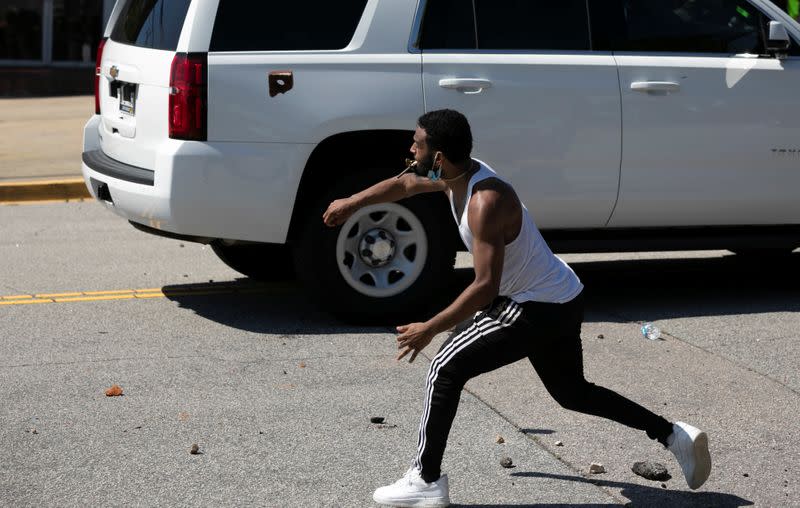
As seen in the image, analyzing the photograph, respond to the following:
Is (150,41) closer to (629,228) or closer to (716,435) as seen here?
(629,228)

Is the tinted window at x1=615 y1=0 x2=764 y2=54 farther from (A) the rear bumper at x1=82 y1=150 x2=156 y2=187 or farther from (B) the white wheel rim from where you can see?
(A) the rear bumper at x1=82 y1=150 x2=156 y2=187

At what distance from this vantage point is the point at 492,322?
15.6 feet

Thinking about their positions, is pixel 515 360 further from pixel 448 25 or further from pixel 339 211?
pixel 448 25

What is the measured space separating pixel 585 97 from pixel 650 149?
0.50m

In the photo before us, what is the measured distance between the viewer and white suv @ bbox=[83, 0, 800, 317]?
282 inches

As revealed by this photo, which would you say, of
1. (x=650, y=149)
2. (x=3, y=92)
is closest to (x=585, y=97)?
(x=650, y=149)

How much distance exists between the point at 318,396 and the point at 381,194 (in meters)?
1.34

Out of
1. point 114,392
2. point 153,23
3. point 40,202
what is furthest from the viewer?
point 40,202

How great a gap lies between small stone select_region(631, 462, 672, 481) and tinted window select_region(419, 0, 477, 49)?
3079mm

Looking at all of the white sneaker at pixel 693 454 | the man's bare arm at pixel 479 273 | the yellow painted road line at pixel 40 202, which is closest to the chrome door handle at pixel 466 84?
the man's bare arm at pixel 479 273

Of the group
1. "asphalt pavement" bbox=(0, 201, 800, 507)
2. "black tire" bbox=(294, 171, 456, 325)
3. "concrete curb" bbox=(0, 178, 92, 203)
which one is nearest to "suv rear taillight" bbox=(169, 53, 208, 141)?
"black tire" bbox=(294, 171, 456, 325)

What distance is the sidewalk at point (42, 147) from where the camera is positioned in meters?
12.3

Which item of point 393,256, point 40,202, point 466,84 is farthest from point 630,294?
point 40,202

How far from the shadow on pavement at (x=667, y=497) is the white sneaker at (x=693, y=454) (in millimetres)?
83
